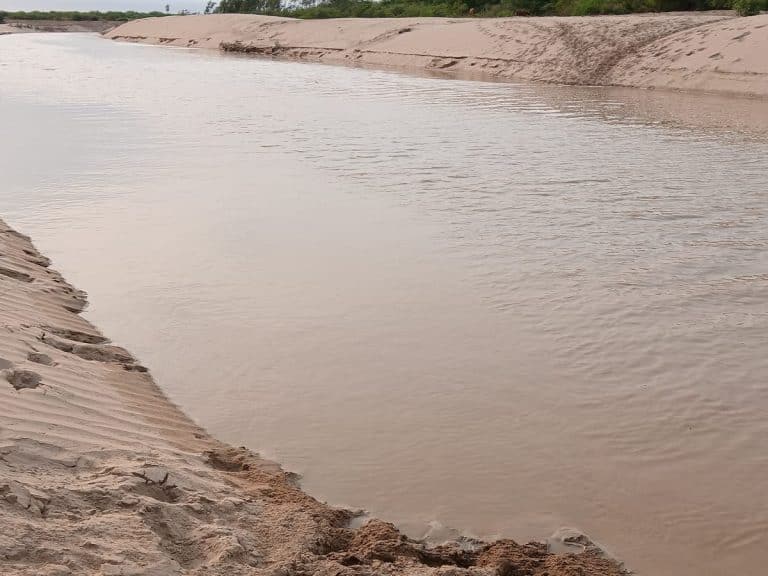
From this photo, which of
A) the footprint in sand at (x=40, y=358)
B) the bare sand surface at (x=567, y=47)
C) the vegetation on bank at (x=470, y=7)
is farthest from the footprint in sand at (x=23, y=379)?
the vegetation on bank at (x=470, y=7)

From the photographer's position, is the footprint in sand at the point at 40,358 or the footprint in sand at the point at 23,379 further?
the footprint in sand at the point at 40,358

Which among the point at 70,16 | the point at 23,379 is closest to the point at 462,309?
the point at 23,379

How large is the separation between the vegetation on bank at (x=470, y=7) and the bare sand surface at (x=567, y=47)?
2721 millimetres

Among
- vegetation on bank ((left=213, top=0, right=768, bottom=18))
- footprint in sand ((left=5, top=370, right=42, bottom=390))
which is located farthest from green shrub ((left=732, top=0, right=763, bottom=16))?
footprint in sand ((left=5, top=370, right=42, bottom=390))

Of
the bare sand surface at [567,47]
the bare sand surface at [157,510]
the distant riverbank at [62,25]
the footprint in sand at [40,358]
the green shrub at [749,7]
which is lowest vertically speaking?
the bare sand surface at [157,510]

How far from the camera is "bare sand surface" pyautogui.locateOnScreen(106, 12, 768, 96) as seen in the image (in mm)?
16531

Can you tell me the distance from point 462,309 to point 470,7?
33135mm

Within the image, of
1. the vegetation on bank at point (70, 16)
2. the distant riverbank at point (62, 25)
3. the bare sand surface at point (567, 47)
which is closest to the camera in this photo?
the bare sand surface at point (567, 47)

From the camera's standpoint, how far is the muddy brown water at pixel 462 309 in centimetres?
342

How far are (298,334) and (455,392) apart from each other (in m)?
1.08

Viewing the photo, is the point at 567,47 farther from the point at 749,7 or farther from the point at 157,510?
the point at 157,510

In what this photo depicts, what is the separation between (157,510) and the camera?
2855mm

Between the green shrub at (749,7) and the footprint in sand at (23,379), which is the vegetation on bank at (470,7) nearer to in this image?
the green shrub at (749,7)

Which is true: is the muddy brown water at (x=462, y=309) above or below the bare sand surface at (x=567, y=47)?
below
